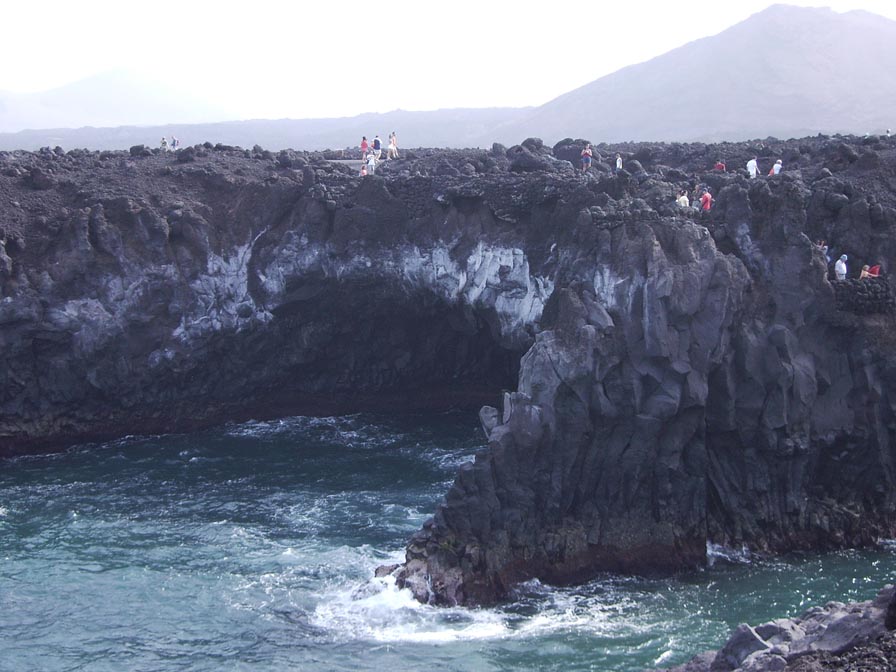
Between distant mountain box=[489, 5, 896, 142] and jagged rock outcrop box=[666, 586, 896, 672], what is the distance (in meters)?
81.4

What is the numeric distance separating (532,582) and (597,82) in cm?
11759

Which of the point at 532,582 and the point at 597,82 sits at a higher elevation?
the point at 597,82

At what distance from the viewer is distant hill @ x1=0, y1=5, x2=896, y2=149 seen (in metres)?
110

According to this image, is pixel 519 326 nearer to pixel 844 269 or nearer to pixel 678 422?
pixel 678 422

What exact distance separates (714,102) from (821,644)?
105m

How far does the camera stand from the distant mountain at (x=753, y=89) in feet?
358

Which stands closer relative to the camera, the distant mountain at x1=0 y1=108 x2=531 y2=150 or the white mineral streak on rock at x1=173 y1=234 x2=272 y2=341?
the white mineral streak on rock at x1=173 y1=234 x2=272 y2=341

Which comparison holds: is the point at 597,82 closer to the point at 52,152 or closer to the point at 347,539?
the point at 52,152

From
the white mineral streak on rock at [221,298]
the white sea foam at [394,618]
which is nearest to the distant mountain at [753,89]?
the white mineral streak on rock at [221,298]

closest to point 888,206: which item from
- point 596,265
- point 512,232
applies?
point 596,265

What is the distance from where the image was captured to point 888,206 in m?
40.8

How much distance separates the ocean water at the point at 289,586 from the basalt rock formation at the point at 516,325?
1868 mm

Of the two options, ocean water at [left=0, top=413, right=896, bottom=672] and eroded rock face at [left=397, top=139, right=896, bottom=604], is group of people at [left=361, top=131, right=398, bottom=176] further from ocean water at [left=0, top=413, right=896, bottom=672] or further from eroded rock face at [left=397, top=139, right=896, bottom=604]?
eroded rock face at [left=397, top=139, right=896, bottom=604]

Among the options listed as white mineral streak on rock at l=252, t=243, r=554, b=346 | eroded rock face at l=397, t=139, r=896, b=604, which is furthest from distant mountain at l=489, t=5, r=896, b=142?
eroded rock face at l=397, t=139, r=896, b=604
